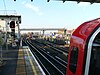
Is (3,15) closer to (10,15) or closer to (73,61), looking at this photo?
(10,15)

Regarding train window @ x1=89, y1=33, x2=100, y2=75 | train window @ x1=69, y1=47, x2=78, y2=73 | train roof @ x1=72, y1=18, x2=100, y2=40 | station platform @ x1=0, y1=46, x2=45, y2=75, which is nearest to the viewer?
train window @ x1=89, y1=33, x2=100, y2=75

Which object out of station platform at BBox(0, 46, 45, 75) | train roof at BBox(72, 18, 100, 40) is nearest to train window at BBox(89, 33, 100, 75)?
train roof at BBox(72, 18, 100, 40)

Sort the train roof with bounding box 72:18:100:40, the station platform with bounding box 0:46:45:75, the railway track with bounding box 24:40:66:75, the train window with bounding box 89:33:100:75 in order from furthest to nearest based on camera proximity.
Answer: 1. the railway track with bounding box 24:40:66:75
2. the station platform with bounding box 0:46:45:75
3. the train roof with bounding box 72:18:100:40
4. the train window with bounding box 89:33:100:75

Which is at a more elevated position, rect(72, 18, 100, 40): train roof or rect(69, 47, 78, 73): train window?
rect(72, 18, 100, 40): train roof

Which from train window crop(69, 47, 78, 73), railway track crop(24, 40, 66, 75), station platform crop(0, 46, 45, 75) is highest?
train window crop(69, 47, 78, 73)

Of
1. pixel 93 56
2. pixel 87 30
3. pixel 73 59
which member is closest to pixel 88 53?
pixel 93 56

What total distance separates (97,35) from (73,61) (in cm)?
139

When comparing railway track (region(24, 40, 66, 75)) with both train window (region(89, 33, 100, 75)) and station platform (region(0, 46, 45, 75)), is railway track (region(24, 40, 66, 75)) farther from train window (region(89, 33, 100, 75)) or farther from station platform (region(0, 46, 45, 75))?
train window (region(89, 33, 100, 75))

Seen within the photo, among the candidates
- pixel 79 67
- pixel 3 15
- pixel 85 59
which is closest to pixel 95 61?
pixel 85 59

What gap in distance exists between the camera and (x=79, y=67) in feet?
20.0

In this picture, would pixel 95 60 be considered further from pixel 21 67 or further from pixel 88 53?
pixel 21 67

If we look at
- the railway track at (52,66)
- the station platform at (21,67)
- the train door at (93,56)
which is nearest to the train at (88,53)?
the train door at (93,56)

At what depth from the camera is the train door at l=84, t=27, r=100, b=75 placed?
18.2ft

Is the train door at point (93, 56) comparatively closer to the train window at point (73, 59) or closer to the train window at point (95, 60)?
the train window at point (95, 60)
